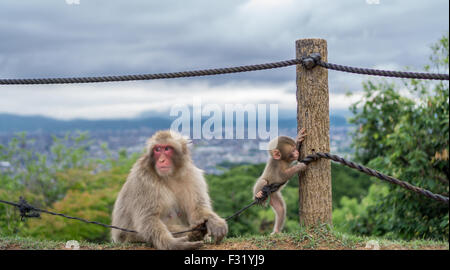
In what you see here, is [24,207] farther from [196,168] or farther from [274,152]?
[274,152]

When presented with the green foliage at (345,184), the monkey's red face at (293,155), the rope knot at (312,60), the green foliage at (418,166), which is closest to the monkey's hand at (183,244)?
the monkey's red face at (293,155)

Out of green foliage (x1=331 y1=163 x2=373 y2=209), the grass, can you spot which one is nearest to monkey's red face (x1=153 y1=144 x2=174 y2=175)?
the grass

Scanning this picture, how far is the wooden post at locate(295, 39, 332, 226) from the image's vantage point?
4082 mm

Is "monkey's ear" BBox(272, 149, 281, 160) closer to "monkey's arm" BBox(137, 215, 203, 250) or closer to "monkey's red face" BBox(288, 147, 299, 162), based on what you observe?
"monkey's red face" BBox(288, 147, 299, 162)

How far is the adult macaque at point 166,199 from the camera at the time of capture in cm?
396

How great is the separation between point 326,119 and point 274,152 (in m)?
0.67

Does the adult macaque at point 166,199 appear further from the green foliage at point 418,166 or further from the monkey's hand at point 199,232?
the green foliage at point 418,166

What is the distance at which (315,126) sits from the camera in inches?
162

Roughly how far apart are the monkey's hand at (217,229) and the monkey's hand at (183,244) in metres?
0.19

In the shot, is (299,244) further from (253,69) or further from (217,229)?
(253,69)

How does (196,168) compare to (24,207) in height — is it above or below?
above
